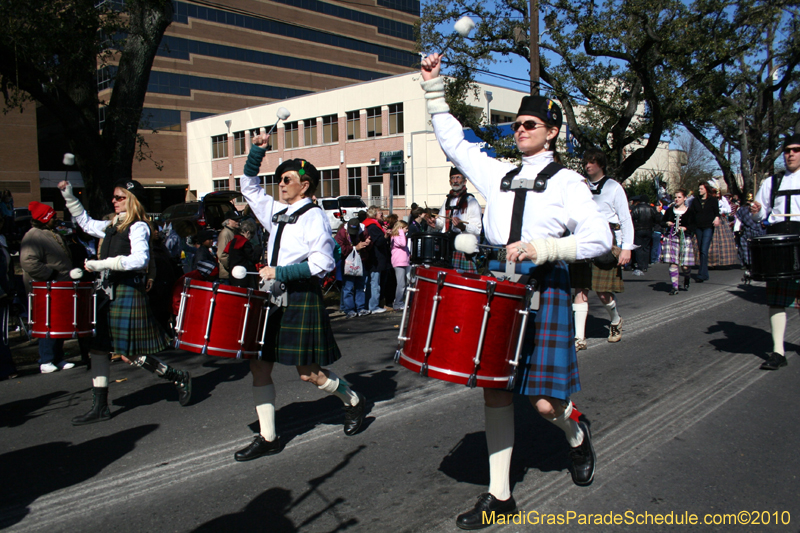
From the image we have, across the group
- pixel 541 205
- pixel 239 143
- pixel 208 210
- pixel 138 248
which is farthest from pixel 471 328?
pixel 239 143

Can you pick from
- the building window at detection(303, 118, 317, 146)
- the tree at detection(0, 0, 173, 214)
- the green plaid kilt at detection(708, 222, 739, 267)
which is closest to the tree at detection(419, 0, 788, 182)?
the green plaid kilt at detection(708, 222, 739, 267)

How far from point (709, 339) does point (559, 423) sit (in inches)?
197

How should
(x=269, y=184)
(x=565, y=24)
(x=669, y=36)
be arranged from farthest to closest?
(x=269, y=184) < (x=565, y=24) < (x=669, y=36)

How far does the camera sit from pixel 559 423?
10.6ft

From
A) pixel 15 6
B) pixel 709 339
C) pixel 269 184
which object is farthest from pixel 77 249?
pixel 269 184

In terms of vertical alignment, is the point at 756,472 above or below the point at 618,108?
below

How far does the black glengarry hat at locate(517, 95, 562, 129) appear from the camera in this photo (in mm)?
2980

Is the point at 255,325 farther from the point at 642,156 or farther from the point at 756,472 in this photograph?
the point at 642,156

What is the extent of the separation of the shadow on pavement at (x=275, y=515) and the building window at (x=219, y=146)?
54908 millimetres

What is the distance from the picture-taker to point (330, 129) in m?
47.8

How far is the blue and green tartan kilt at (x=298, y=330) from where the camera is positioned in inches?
157

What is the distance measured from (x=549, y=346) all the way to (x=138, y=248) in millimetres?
3393

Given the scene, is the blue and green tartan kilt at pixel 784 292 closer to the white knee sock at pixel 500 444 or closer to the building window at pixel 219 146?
the white knee sock at pixel 500 444

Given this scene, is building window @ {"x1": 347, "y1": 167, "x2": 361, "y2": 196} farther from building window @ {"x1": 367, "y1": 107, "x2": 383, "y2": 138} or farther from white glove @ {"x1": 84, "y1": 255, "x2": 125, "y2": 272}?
white glove @ {"x1": 84, "y1": 255, "x2": 125, "y2": 272}
